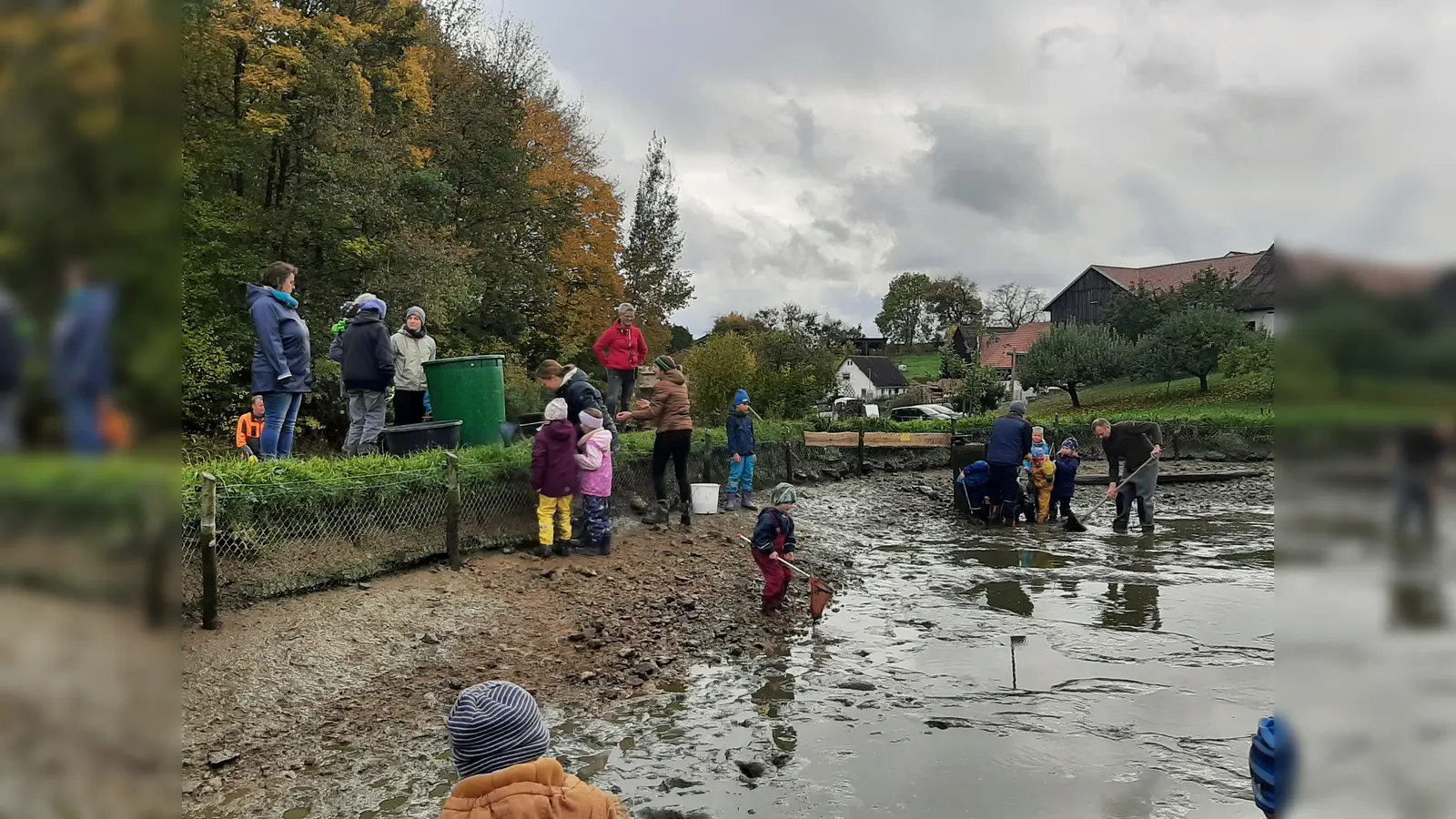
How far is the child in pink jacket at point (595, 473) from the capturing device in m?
9.24

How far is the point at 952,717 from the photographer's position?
19.9 feet

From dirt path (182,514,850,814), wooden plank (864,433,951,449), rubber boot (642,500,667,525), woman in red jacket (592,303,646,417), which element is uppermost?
woman in red jacket (592,303,646,417)

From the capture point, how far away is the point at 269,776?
4.88 meters

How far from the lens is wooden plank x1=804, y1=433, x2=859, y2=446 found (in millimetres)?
19027

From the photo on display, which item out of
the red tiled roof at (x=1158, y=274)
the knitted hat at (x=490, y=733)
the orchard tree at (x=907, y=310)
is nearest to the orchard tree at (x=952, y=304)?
the orchard tree at (x=907, y=310)


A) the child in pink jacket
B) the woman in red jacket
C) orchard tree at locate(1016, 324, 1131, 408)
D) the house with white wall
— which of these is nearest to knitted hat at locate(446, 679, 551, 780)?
the child in pink jacket

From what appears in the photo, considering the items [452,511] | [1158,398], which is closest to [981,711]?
[452,511]

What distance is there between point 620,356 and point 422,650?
5644 millimetres

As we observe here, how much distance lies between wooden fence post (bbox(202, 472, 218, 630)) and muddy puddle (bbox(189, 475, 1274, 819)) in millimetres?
1588

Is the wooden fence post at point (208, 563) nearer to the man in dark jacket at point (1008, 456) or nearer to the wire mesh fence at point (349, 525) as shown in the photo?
the wire mesh fence at point (349, 525)

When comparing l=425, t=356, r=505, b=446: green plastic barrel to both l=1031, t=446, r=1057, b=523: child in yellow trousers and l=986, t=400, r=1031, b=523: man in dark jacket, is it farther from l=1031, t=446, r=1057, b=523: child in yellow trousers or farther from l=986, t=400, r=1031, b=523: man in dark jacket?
l=1031, t=446, r=1057, b=523: child in yellow trousers
